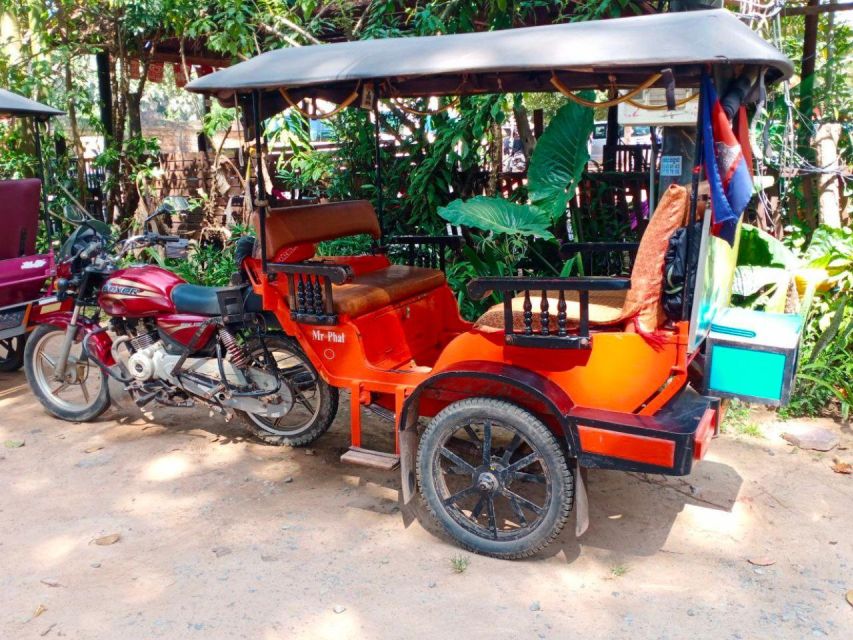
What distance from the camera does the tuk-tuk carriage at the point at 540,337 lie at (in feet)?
9.95

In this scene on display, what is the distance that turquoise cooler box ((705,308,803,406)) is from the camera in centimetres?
326

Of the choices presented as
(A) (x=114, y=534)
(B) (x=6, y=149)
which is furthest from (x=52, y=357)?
(B) (x=6, y=149)

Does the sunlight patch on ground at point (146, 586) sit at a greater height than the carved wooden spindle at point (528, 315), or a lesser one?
lesser

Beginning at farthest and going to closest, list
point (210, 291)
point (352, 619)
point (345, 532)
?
point (210, 291)
point (345, 532)
point (352, 619)

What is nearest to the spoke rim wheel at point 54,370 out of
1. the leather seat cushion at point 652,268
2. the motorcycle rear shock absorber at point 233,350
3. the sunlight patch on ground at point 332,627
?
the motorcycle rear shock absorber at point 233,350

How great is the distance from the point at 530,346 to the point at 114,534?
2094 millimetres

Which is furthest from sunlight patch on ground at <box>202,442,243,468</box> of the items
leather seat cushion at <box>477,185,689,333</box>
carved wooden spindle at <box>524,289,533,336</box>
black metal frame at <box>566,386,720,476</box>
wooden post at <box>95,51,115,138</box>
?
wooden post at <box>95,51,115,138</box>

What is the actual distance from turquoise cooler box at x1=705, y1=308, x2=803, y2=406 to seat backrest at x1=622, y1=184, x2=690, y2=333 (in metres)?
0.41

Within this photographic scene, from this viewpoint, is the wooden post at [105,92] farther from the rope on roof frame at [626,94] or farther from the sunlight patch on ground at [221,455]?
the rope on roof frame at [626,94]

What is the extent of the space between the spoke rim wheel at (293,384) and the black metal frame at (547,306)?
150 cm

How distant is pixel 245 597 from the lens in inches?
124

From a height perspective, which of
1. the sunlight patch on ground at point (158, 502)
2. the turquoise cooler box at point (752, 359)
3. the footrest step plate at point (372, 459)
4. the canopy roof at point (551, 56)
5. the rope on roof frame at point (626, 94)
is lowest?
the sunlight patch on ground at point (158, 502)

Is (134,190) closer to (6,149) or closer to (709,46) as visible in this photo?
(6,149)

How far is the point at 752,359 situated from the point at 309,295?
2061 millimetres
